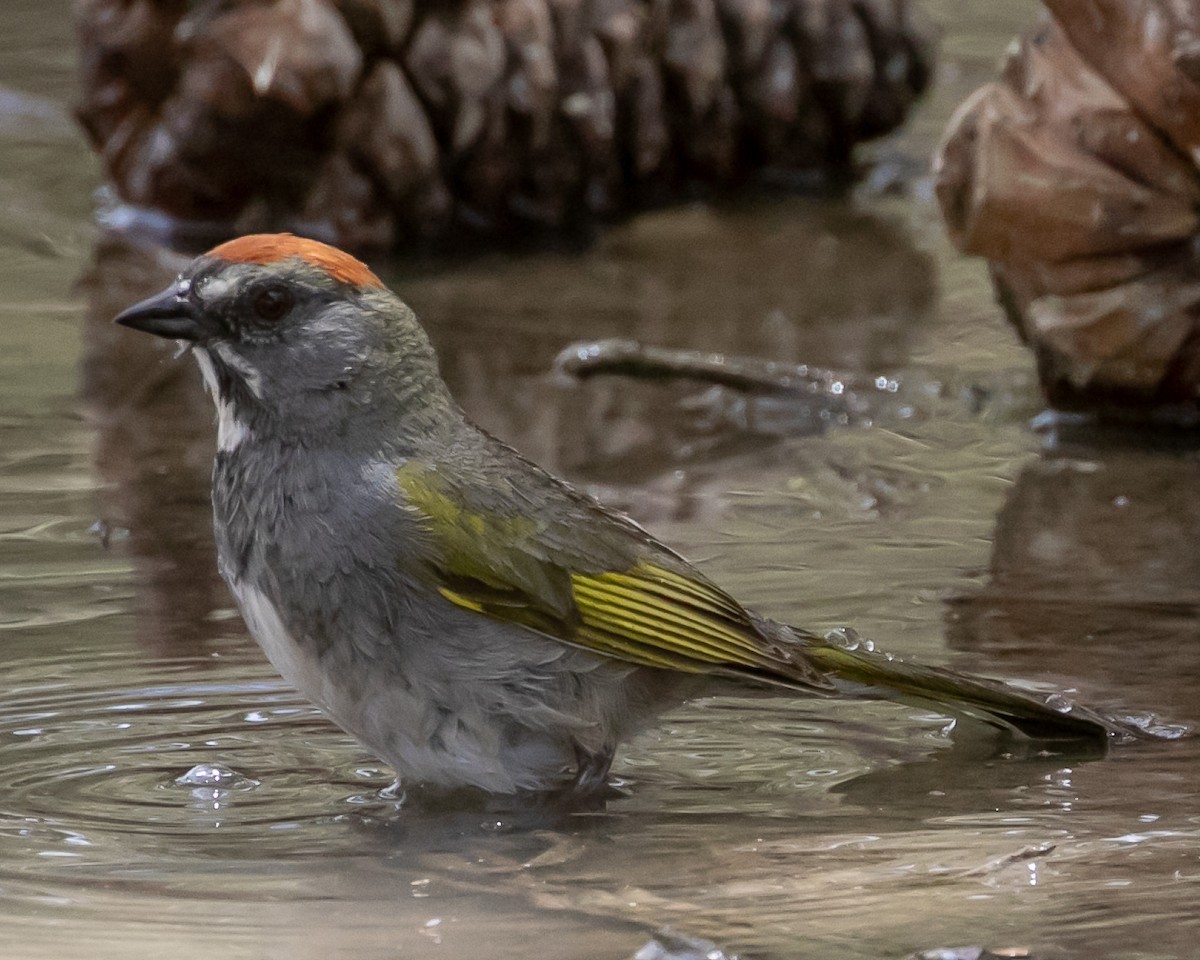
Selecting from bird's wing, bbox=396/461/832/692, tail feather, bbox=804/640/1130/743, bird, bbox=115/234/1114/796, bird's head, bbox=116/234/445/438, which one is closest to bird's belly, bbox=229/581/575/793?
bird, bbox=115/234/1114/796

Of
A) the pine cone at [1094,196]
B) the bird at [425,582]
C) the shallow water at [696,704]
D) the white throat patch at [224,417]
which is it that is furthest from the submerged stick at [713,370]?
the white throat patch at [224,417]

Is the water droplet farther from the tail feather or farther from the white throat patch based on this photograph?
the tail feather

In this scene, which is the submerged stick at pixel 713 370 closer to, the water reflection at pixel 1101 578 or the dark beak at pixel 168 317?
the water reflection at pixel 1101 578

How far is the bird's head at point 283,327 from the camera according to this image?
2646 millimetres

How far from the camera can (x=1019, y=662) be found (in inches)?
112

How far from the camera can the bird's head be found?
8.68 ft

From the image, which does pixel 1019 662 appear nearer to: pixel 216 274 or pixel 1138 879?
pixel 1138 879

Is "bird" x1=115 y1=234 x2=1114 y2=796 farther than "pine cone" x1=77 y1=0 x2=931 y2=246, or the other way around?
"pine cone" x1=77 y1=0 x2=931 y2=246

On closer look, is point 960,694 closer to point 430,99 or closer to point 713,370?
point 713,370

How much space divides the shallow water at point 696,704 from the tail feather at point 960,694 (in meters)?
0.04

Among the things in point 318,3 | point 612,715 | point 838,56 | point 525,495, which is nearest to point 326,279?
point 525,495

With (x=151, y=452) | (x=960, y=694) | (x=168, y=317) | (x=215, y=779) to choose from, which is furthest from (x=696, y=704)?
(x=151, y=452)

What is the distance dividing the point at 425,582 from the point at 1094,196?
5.39 ft

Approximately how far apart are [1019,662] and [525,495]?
0.70m
